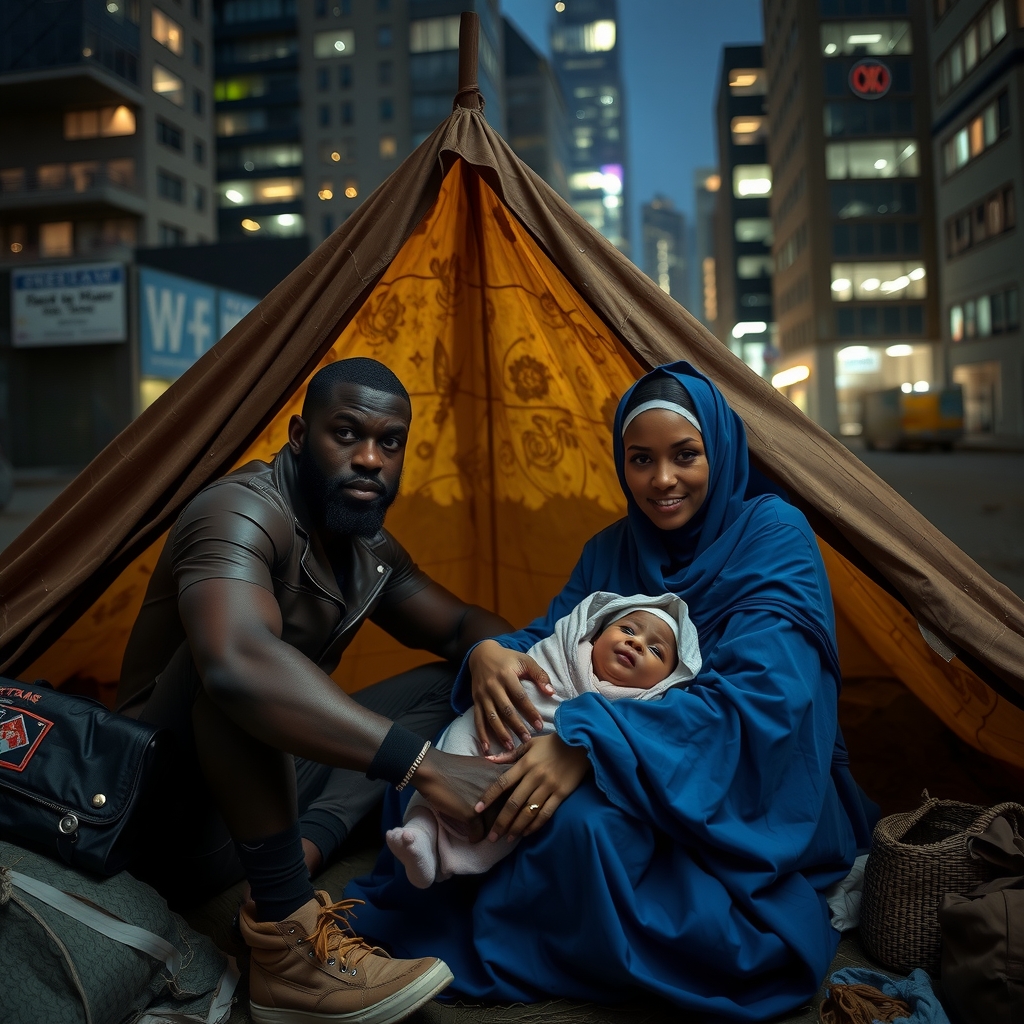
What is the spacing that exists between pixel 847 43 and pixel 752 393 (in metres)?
3.13

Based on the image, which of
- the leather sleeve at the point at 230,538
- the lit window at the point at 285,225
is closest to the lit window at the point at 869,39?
the leather sleeve at the point at 230,538

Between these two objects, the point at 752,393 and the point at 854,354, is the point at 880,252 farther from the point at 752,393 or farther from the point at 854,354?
the point at 752,393

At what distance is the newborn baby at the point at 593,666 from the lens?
161 centimetres

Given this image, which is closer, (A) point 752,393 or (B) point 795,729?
(B) point 795,729

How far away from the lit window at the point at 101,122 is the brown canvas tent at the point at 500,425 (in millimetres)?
3789

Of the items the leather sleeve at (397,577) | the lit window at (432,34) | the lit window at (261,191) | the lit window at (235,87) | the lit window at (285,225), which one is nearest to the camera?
the leather sleeve at (397,577)

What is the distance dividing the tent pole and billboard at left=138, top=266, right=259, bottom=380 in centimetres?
478

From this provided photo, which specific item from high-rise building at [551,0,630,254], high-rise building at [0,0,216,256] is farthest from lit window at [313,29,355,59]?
high-rise building at [551,0,630,254]

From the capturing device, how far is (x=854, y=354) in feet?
17.2

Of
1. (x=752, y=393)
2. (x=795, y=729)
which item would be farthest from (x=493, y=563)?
(x=795, y=729)

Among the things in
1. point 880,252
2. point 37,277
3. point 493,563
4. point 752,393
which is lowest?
point 493,563

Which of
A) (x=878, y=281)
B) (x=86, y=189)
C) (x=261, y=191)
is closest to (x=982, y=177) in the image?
(x=878, y=281)

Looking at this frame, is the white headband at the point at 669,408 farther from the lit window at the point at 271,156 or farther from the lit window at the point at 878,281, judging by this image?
the lit window at the point at 271,156

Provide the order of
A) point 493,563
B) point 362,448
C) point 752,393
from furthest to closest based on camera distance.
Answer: point 493,563
point 752,393
point 362,448
